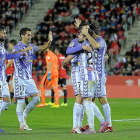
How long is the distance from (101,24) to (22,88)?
19590mm

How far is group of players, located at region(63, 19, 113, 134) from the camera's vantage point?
9125mm

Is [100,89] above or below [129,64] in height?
below

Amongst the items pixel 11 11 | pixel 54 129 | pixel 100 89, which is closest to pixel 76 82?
pixel 100 89

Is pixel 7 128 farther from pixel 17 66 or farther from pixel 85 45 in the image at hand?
pixel 85 45

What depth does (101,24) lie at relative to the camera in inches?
1166

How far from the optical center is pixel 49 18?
32469 millimetres

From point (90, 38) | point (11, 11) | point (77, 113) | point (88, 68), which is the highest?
point (11, 11)

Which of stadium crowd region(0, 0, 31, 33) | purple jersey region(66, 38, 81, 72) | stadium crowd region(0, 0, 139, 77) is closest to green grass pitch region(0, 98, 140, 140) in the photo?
purple jersey region(66, 38, 81, 72)

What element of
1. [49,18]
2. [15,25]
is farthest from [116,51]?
[15,25]

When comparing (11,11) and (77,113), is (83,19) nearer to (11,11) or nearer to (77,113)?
(11,11)

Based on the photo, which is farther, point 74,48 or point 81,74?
point 74,48

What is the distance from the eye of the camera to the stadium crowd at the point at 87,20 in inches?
1140

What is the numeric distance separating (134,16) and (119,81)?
697 centimetres

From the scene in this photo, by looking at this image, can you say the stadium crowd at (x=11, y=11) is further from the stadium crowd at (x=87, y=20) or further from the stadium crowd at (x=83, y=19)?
the stadium crowd at (x=87, y=20)
